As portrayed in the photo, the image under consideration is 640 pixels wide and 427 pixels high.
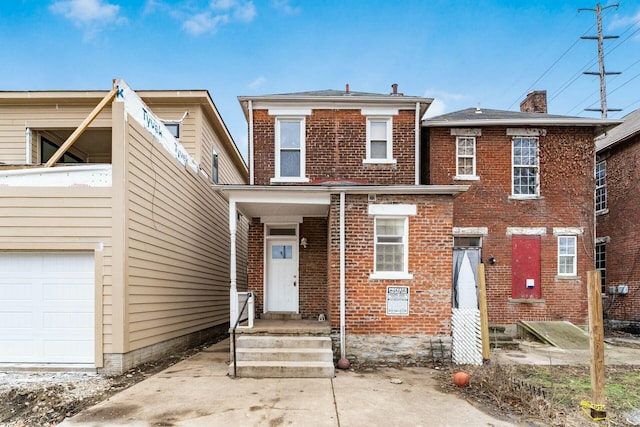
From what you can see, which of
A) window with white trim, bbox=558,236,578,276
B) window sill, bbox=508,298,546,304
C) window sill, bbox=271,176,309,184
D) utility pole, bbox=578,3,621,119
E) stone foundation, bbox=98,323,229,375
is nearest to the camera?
stone foundation, bbox=98,323,229,375

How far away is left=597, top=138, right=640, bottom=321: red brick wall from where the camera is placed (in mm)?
13742

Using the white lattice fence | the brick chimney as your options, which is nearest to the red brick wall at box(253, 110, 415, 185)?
the white lattice fence

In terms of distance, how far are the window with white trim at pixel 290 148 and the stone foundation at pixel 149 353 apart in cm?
494

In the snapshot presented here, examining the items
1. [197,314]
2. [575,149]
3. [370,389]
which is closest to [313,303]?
[197,314]

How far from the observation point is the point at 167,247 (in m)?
9.55

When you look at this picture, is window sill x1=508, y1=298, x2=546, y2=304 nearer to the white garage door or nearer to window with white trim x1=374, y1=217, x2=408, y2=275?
window with white trim x1=374, y1=217, x2=408, y2=275

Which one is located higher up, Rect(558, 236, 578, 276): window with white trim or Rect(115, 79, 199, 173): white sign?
Rect(115, 79, 199, 173): white sign

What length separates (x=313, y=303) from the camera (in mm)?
10797

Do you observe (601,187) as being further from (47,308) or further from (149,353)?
(47,308)

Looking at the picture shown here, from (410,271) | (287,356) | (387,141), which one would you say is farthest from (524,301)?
(287,356)

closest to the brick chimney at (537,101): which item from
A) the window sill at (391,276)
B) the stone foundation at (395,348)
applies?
the window sill at (391,276)

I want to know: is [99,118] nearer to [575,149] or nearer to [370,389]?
[370,389]

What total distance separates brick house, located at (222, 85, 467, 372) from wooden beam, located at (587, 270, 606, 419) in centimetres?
331

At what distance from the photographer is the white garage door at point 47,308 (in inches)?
288
